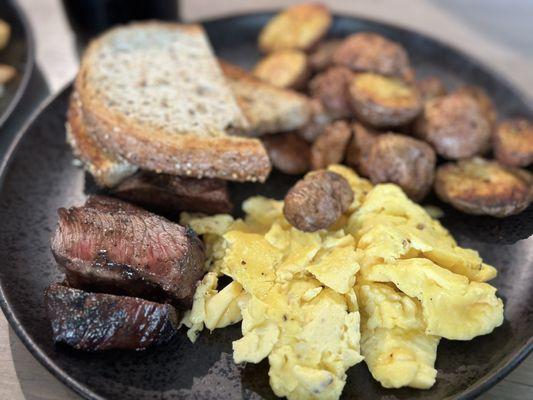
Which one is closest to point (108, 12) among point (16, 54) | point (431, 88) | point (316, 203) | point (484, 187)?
point (16, 54)

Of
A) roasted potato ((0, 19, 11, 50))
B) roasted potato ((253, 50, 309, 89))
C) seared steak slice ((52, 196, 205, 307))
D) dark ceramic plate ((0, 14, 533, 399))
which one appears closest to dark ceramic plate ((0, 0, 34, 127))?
roasted potato ((0, 19, 11, 50))

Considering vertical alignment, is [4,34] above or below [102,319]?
above

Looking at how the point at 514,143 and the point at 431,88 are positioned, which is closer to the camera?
the point at 514,143

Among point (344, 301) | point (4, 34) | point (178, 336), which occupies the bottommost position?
point (178, 336)

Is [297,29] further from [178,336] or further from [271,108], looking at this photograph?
[178,336]

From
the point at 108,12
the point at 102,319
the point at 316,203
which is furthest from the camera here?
the point at 108,12

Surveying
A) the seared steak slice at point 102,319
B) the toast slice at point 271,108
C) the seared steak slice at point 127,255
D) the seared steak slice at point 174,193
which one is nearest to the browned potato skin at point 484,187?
the toast slice at point 271,108

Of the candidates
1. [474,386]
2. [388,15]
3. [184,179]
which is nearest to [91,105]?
[184,179]
